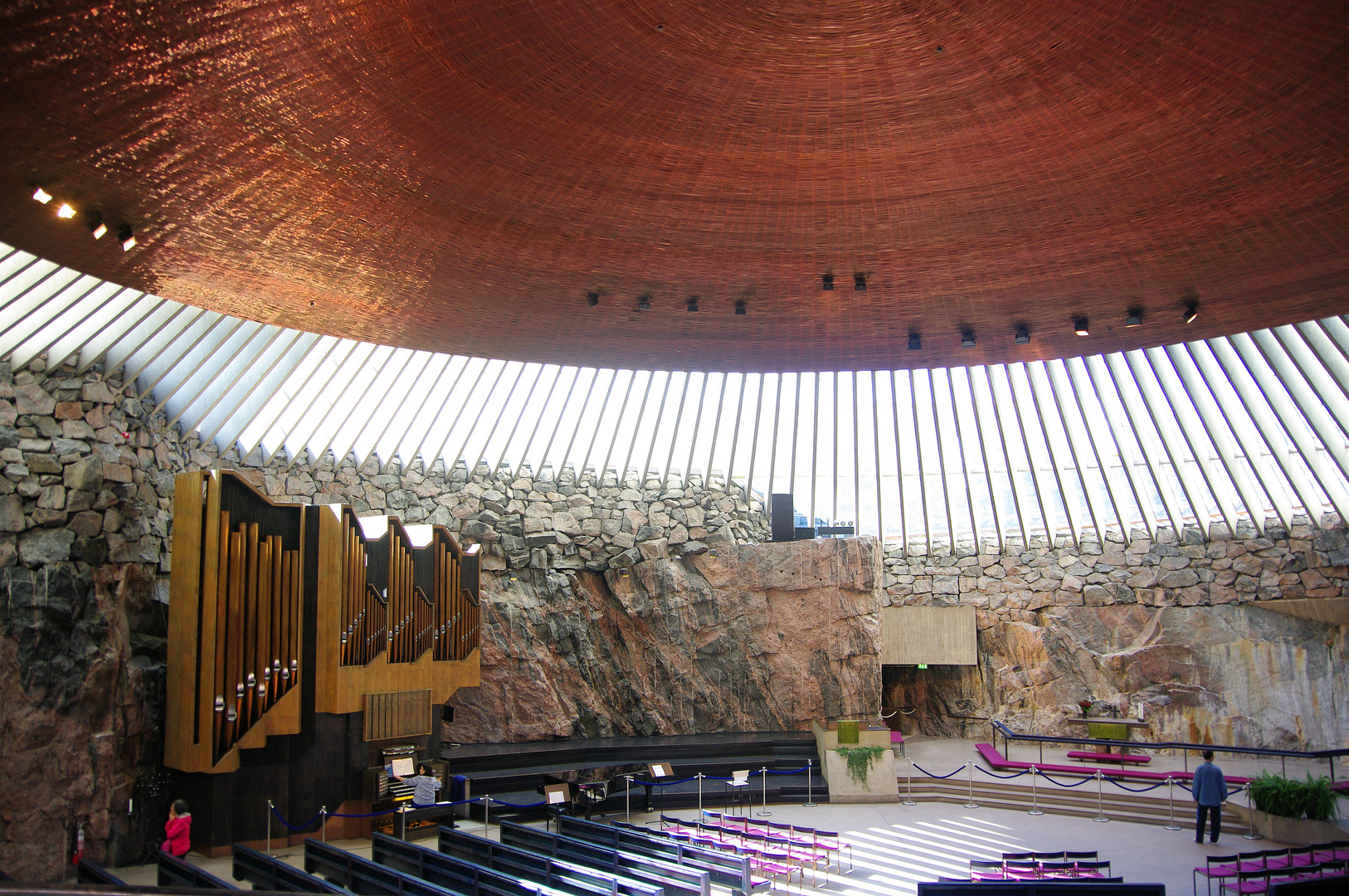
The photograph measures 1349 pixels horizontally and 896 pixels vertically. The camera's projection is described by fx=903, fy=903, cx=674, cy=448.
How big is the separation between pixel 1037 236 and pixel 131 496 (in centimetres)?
1054

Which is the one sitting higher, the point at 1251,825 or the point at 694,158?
the point at 694,158

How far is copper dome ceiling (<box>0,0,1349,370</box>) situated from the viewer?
493cm

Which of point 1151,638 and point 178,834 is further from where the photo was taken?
point 1151,638

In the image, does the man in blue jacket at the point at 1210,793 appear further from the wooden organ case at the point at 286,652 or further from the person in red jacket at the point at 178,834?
the person in red jacket at the point at 178,834

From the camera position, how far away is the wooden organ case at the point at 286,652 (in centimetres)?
937

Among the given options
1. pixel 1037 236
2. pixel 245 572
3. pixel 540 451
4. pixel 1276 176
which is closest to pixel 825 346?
pixel 1037 236

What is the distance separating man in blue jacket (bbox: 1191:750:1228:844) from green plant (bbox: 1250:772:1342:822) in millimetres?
902

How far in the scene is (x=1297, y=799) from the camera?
36.1 ft

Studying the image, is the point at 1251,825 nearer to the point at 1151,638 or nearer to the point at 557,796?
the point at 1151,638

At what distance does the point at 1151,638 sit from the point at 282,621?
14775mm

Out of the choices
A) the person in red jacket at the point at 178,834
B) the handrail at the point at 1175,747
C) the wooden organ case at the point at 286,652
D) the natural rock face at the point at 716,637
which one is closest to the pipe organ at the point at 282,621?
the wooden organ case at the point at 286,652

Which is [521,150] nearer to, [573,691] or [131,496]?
[131,496]

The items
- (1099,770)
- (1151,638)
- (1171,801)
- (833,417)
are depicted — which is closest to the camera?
(1171,801)

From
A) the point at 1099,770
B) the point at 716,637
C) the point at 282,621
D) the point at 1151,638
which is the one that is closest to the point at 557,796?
the point at 282,621
